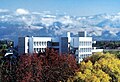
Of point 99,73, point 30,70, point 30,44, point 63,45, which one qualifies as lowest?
point 30,70

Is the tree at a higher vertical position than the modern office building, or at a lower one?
lower

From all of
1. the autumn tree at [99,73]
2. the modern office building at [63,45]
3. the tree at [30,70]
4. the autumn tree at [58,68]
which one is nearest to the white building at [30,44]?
the modern office building at [63,45]

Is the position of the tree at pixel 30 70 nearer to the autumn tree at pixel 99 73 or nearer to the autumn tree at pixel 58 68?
the autumn tree at pixel 58 68

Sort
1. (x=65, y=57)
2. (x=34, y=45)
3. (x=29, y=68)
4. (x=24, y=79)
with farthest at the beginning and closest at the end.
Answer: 1. (x=34, y=45)
2. (x=65, y=57)
3. (x=29, y=68)
4. (x=24, y=79)

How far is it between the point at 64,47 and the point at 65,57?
1076 inches

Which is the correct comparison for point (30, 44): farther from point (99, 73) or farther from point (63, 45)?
point (99, 73)

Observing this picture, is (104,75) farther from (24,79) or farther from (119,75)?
(24,79)

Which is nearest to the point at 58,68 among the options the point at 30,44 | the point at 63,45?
the point at 30,44

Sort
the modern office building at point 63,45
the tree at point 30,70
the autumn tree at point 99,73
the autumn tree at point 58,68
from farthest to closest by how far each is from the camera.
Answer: the modern office building at point 63,45 < the autumn tree at point 58,68 < the tree at point 30,70 < the autumn tree at point 99,73

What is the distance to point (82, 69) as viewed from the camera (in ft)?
128

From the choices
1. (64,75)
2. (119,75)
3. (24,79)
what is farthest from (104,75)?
(24,79)

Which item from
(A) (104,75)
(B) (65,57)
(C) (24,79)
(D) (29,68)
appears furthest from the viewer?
(B) (65,57)

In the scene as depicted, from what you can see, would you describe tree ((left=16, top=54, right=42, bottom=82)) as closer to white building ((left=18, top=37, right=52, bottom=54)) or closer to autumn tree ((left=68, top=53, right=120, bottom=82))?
autumn tree ((left=68, top=53, right=120, bottom=82))

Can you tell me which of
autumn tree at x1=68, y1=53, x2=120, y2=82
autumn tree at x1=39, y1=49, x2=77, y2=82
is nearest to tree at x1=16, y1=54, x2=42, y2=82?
autumn tree at x1=39, y1=49, x2=77, y2=82
